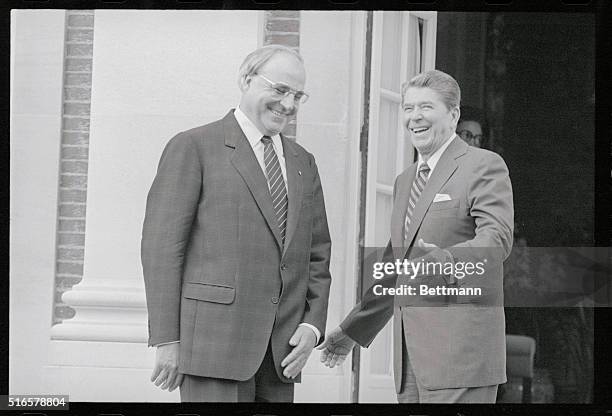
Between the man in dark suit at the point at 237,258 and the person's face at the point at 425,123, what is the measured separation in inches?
18.5

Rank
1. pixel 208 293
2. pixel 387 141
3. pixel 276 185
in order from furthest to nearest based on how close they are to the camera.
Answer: pixel 387 141 < pixel 276 185 < pixel 208 293

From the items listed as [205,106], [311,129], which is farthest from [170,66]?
[311,129]

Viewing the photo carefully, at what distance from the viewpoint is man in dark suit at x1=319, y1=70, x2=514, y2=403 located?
4.74 metres

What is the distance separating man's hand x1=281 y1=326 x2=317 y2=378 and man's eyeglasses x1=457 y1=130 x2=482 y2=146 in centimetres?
98

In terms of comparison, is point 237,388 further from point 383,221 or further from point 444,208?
point 444,208

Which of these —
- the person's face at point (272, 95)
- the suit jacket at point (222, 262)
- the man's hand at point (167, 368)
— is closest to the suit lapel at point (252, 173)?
the suit jacket at point (222, 262)

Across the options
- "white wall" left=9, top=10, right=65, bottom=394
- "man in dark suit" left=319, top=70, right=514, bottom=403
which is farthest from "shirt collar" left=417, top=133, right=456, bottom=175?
"white wall" left=9, top=10, right=65, bottom=394

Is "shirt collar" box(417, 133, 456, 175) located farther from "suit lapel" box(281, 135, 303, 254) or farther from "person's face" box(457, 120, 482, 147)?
"suit lapel" box(281, 135, 303, 254)

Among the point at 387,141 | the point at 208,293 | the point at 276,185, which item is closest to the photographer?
the point at 208,293

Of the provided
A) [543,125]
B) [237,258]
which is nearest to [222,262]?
[237,258]

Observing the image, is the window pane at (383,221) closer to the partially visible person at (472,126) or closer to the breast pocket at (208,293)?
the partially visible person at (472,126)

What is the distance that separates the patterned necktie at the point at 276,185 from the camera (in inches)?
187

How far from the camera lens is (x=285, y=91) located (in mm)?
4809

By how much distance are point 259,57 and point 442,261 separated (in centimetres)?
109
